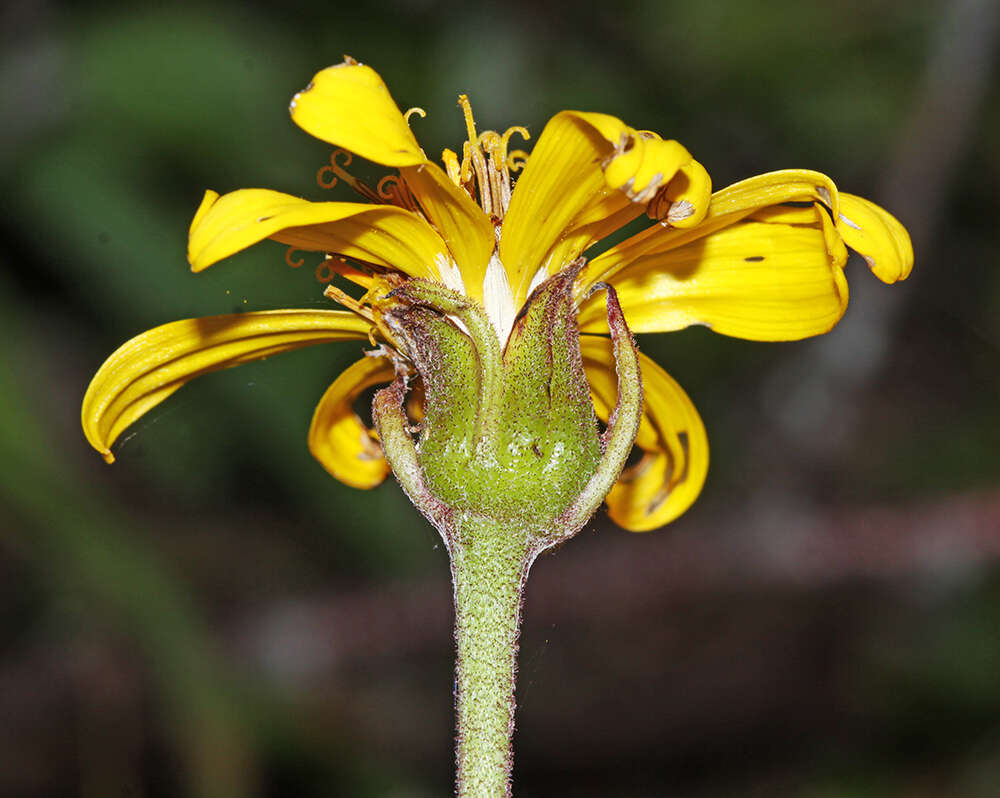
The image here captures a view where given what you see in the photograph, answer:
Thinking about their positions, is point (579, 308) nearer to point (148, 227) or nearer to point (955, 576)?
point (148, 227)

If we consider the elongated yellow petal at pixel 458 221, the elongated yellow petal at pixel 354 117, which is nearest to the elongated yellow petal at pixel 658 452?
the elongated yellow petal at pixel 458 221

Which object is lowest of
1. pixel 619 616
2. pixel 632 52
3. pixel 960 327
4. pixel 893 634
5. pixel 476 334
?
pixel 476 334

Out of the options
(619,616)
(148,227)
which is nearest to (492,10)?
(148,227)

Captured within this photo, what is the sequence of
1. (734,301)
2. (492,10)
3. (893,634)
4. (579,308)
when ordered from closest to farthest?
(579,308) < (734,301) < (492,10) < (893,634)

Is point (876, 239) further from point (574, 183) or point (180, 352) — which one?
point (180, 352)

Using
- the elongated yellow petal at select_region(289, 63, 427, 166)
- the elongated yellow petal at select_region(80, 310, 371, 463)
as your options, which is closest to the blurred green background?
the elongated yellow petal at select_region(80, 310, 371, 463)

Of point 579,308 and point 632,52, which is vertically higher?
point 632,52

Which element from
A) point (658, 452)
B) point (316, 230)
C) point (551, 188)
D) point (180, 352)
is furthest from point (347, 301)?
point (658, 452)
